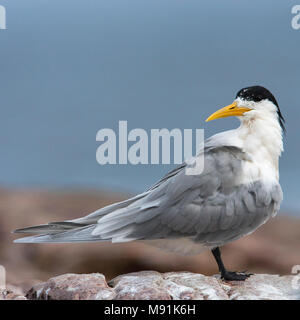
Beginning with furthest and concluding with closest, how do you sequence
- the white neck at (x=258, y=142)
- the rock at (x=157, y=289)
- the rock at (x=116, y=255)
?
1. the rock at (x=116, y=255)
2. the white neck at (x=258, y=142)
3. the rock at (x=157, y=289)

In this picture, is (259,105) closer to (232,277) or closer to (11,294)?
(232,277)

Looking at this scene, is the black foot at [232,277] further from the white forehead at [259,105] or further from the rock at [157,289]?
the white forehead at [259,105]

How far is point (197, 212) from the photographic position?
292 centimetres

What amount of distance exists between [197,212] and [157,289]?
1.52ft

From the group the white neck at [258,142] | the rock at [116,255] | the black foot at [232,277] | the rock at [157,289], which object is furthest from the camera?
the rock at [116,255]

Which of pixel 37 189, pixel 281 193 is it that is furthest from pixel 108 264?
pixel 37 189

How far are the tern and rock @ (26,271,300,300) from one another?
19 cm

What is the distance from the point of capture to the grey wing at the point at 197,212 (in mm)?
2918

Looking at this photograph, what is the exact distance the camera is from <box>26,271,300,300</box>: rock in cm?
286

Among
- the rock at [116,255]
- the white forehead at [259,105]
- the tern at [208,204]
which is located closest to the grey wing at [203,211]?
the tern at [208,204]

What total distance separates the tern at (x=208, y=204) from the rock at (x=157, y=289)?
0.64 ft

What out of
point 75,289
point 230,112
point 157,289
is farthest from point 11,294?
point 230,112
